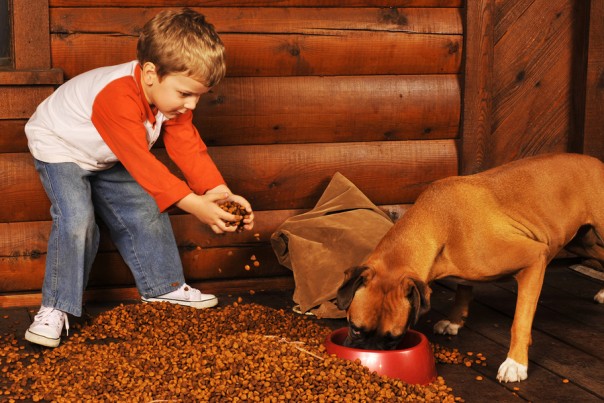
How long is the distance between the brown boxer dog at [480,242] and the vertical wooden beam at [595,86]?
1240 millimetres

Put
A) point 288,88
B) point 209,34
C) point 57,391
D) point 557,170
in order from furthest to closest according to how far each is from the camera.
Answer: point 288,88, point 557,170, point 209,34, point 57,391

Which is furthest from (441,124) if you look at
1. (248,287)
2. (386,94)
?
(248,287)

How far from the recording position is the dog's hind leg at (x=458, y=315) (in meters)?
4.45

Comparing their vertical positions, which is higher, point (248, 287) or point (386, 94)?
point (386, 94)

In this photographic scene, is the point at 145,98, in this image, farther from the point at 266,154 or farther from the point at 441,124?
the point at 441,124

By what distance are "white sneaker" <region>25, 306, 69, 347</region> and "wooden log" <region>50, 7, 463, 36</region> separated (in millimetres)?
1648

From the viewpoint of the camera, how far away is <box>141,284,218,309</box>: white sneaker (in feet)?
16.0

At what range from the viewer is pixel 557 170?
438cm

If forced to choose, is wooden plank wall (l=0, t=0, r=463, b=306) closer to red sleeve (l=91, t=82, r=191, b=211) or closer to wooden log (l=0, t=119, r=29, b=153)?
wooden log (l=0, t=119, r=29, b=153)

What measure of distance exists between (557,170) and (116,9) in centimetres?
269

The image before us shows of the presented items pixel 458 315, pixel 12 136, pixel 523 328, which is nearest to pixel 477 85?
pixel 458 315

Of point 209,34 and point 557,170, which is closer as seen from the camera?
point 209,34

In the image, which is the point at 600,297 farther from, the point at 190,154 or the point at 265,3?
the point at 265,3

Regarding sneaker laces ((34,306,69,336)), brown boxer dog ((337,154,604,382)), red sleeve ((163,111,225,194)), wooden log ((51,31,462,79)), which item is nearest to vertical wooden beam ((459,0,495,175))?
wooden log ((51,31,462,79))
